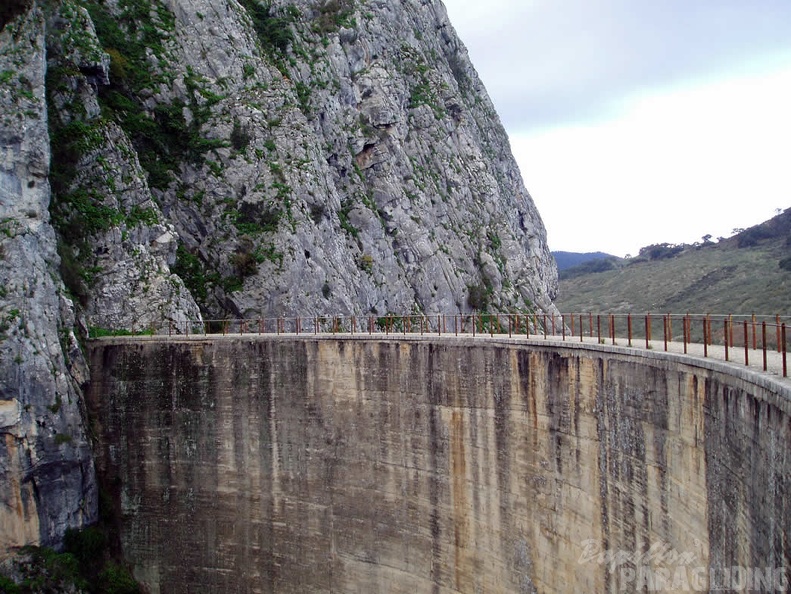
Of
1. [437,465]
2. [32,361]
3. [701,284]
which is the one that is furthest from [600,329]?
[701,284]

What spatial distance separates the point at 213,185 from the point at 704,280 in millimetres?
52681

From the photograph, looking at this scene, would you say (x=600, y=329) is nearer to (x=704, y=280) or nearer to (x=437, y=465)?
(x=437, y=465)

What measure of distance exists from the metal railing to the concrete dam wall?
96 cm

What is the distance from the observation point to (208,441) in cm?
2727

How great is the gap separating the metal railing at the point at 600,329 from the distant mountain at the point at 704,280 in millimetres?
7778

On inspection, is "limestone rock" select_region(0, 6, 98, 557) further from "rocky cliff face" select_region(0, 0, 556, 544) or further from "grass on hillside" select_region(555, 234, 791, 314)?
"grass on hillside" select_region(555, 234, 791, 314)

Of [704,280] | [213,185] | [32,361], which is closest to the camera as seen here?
[32,361]

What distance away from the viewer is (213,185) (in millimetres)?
38531

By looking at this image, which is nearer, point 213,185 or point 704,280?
point 213,185

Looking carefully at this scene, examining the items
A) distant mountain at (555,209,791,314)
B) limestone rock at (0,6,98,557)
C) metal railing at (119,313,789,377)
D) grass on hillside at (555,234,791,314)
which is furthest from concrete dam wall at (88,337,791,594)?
grass on hillside at (555,234,791,314)

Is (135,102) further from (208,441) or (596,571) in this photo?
(596,571)

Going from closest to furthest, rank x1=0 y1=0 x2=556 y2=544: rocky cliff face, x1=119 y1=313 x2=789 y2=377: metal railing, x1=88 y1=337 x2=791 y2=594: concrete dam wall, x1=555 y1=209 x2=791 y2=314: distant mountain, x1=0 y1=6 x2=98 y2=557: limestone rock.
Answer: x1=88 y1=337 x2=791 y2=594: concrete dam wall
x1=119 y1=313 x2=789 y2=377: metal railing
x1=0 y1=6 x2=98 y2=557: limestone rock
x1=0 y1=0 x2=556 y2=544: rocky cliff face
x1=555 y1=209 x2=791 y2=314: distant mountain

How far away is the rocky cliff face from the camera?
1033 inches

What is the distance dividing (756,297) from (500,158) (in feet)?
98.3
